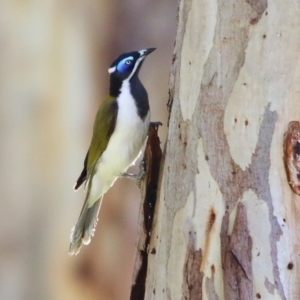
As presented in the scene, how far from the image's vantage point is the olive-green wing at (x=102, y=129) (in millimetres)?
1246

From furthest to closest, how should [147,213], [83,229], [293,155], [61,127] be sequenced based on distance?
[61,127], [83,229], [147,213], [293,155]

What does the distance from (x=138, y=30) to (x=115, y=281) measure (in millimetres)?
888

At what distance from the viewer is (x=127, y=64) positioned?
3.97ft

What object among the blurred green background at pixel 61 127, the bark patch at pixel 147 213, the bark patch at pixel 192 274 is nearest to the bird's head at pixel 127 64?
the bark patch at pixel 147 213

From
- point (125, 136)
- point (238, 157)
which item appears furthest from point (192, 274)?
point (125, 136)

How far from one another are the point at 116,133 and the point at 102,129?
0.04 metres

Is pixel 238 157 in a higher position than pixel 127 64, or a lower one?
lower

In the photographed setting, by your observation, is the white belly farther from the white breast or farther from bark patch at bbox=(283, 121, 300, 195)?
bark patch at bbox=(283, 121, 300, 195)

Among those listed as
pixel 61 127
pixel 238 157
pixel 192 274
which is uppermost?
pixel 61 127

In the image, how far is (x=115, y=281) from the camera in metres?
1.93

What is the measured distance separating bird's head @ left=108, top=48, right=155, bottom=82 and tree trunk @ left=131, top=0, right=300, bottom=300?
0.33 meters

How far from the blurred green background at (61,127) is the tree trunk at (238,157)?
102cm

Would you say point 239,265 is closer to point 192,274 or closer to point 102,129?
point 192,274

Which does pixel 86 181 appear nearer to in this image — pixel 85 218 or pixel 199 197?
pixel 85 218
